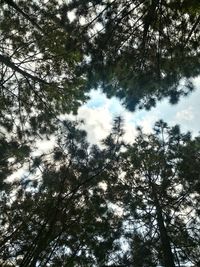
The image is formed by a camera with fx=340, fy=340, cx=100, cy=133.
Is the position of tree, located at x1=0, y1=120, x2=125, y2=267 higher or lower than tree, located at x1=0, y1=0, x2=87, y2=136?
lower

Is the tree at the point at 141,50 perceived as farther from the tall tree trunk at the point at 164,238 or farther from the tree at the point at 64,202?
the tall tree trunk at the point at 164,238

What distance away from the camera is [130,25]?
7.47 metres

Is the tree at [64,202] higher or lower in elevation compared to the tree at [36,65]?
lower

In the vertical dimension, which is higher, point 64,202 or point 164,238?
point 164,238

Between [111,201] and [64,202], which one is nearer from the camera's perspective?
[64,202]

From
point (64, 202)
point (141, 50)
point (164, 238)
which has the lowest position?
point (64, 202)

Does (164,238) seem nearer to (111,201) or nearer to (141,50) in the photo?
(111,201)

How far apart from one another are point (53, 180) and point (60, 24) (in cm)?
369

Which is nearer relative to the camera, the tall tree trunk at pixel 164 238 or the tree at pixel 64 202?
the tree at pixel 64 202

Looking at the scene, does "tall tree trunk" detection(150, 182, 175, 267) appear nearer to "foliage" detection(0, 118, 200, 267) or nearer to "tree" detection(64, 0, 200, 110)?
"foliage" detection(0, 118, 200, 267)

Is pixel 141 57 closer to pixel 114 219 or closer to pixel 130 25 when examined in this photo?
pixel 130 25

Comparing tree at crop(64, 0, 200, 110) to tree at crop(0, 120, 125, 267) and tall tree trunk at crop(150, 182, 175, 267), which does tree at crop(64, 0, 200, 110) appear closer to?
tree at crop(0, 120, 125, 267)

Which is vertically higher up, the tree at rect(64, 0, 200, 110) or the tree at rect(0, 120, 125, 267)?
the tree at rect(64, 0, 200, 110)

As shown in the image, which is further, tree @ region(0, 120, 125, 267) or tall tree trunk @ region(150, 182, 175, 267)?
tall tree trunk @ region(150, 182, 175, 267)
